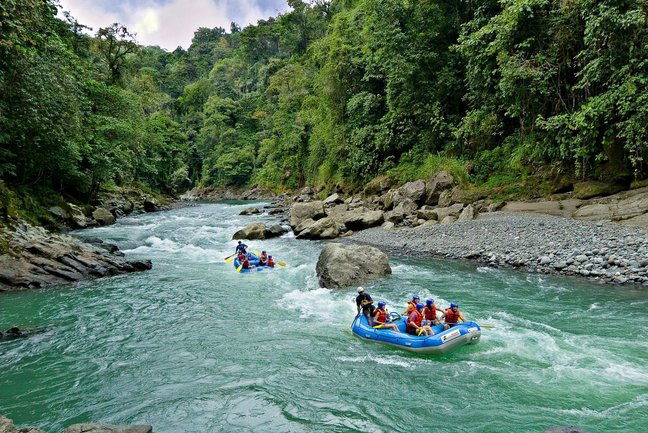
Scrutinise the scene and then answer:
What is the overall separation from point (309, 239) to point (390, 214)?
14.0 ft

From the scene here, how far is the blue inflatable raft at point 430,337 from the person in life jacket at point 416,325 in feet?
0.43

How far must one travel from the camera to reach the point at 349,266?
1291 centimetres

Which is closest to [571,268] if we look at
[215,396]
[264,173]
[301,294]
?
[301,294]

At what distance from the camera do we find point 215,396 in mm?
6574

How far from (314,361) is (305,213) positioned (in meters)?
16.1

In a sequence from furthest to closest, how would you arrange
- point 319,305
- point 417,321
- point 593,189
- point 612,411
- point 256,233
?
point 256,233 → point 593,189 → point 319,305 → point 417,321 → point 612,411

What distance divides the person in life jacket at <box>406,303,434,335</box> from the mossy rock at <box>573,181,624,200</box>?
10.7 metres

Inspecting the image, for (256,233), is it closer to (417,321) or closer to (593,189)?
(417,321)

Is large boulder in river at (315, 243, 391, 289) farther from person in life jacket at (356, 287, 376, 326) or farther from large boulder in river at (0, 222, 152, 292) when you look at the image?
large boulder in river at (0, 222, 152, 292)

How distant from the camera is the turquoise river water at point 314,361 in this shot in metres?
5.97

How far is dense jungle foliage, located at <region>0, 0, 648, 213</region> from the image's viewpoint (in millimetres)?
13984

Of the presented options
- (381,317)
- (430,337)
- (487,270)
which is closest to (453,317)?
(430,337)

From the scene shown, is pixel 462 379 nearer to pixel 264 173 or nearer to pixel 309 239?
pixel 309 239

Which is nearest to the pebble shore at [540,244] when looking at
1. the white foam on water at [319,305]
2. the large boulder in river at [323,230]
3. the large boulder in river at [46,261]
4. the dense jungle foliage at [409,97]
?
the large boulder in river at [323,230]
